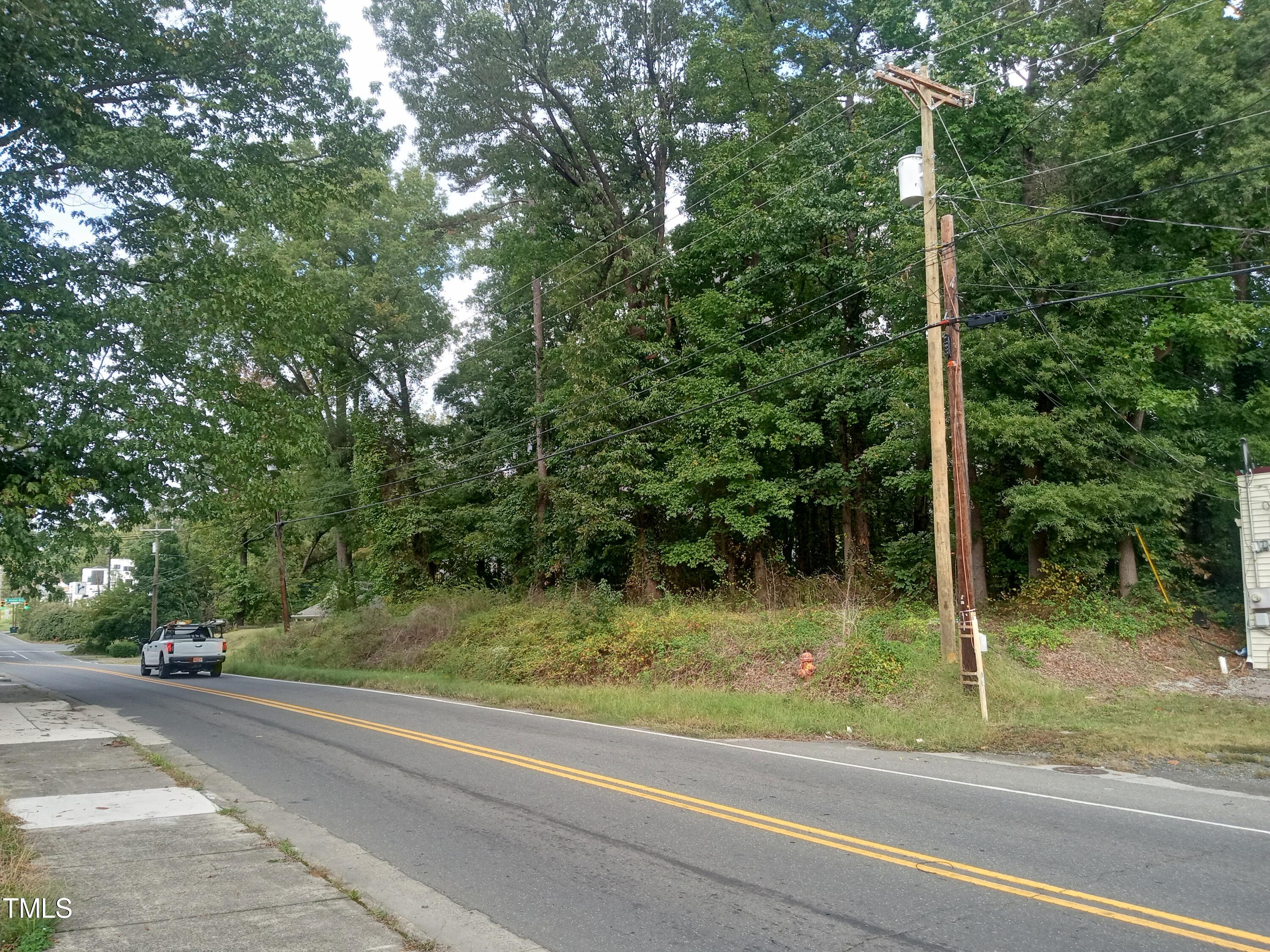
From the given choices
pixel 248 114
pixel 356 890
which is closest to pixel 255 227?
pixel 248 114

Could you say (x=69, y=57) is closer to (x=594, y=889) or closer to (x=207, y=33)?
(x=207, y=33)

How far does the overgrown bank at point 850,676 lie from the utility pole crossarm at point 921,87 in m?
9.94

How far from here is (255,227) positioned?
62.1 feet

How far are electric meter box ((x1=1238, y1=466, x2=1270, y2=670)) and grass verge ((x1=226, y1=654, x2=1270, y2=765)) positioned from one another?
2.83 meters

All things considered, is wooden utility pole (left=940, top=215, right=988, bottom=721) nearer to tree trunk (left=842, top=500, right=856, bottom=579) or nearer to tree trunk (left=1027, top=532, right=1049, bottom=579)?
tree trunk (left=1027, top=532, right=1049, bottom=579)

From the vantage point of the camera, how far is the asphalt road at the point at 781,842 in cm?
525

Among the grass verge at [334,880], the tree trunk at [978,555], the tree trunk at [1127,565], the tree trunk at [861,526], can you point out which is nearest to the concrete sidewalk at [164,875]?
the grass verge at [334,880]

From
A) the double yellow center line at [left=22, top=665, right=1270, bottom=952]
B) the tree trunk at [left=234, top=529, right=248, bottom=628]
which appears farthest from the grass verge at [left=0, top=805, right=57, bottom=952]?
the tree trunk at [left=234, top=529, right=248, bottom=628]

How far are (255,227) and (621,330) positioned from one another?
34.9ft

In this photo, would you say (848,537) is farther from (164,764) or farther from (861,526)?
(164,764)

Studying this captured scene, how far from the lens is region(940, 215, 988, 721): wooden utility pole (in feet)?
46.7

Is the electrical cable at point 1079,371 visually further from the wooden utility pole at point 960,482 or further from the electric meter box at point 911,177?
the wooden utility pole at point 960,482

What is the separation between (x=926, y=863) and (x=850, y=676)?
32.6 ft

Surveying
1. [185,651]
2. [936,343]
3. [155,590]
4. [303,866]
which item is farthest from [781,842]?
[155,590]
